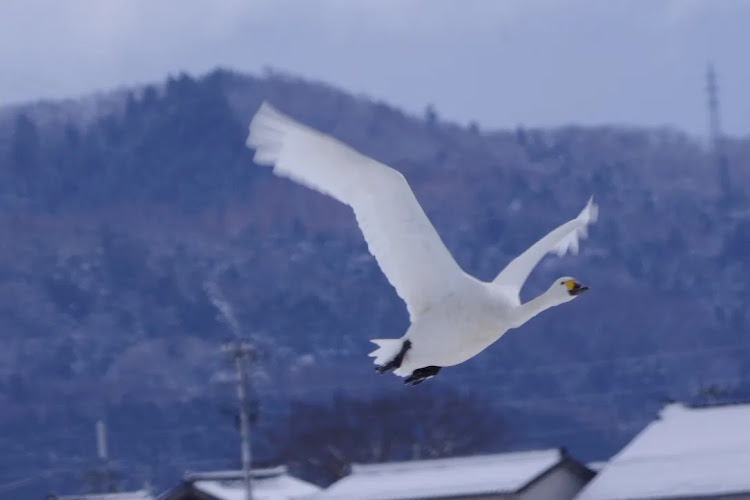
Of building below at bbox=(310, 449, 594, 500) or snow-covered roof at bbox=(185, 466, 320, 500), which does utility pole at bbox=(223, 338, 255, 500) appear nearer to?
snow-covered roof at bbox=(185, 466, 320, 500)

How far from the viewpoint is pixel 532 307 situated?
1253 centimetres

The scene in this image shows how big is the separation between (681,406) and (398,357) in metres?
21.9

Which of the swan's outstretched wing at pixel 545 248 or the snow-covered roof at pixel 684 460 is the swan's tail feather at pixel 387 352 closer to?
the swan's outstretched wing at pixel 545 248

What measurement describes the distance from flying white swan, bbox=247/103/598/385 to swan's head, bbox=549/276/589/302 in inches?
19.6

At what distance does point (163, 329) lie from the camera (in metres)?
63.2

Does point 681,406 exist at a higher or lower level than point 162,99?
lower

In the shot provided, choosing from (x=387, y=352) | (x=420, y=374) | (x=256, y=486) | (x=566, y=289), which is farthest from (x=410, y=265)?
(x=256, y=486)

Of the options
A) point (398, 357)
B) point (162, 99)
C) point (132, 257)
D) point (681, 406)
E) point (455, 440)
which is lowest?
point (398, 357)

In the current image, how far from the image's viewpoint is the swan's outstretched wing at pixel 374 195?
11578 millimetres

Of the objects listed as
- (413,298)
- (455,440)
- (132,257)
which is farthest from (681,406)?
(132,257)

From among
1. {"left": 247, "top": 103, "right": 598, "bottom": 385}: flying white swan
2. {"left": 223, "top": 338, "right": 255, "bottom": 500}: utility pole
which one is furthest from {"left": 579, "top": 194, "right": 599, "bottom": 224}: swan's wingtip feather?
{"left": 223, "top": 338, "right": 255, "bottom": 500}: utility pole

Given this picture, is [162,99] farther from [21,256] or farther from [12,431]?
[12,431]

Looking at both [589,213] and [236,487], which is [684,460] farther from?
[589,213]

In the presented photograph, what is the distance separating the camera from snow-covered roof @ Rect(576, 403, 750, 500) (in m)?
28.5
